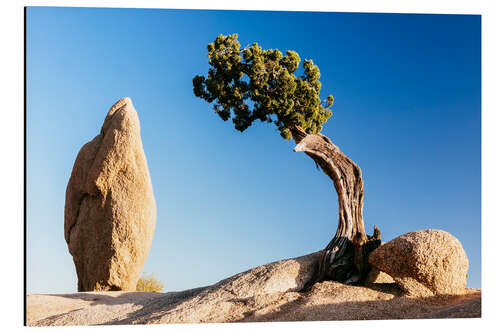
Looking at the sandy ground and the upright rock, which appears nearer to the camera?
the sandy ground

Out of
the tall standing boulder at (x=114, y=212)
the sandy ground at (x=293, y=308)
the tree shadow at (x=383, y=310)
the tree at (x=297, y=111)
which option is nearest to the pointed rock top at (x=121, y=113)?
the tall standing boulder at (x=114, y=212)

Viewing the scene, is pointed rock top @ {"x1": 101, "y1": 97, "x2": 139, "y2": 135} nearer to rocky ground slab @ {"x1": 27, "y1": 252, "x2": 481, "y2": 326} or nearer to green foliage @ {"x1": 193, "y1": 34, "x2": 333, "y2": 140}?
green foliage @ {"x1": 193, "y1": 34, "x2": 333, "y2": 140}

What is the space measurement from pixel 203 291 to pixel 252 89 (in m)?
3.34

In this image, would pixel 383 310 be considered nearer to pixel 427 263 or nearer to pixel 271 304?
pixel 427 263

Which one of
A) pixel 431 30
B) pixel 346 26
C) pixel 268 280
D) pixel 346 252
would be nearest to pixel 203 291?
pixel 268 280

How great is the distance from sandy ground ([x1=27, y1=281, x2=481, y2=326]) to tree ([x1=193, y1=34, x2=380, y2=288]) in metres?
0.63

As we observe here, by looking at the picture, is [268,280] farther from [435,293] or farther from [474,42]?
[474,42]

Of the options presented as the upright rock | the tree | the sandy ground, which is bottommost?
the sandy ground

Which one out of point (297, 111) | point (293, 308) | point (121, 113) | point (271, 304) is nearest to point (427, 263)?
point (293, 308)

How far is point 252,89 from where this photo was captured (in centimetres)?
872

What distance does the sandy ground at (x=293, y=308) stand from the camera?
21.2 ft

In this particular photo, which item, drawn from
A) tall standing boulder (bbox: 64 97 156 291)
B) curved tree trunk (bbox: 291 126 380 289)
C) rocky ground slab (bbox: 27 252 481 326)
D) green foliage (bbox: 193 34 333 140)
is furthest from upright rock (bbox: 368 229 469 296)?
tall standing boulder (bbox: 64 97 156 291)

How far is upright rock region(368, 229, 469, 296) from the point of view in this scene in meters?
6.84

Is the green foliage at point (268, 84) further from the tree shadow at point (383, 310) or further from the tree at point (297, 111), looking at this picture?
the tree shadow at point (383, 310)
